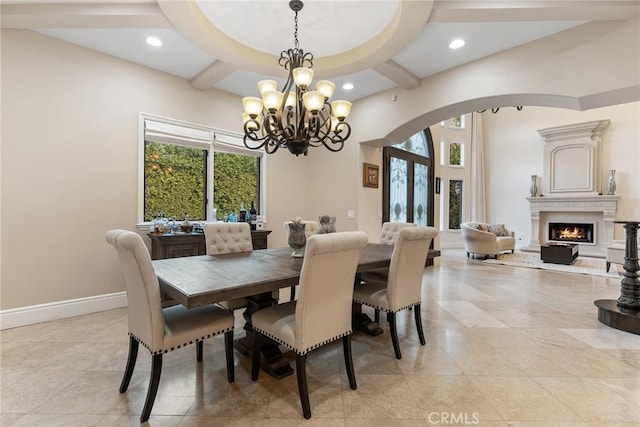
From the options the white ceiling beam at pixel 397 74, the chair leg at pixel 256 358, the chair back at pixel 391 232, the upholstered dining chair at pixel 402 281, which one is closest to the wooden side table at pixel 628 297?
the upholstered dining chair at pixel 402 281

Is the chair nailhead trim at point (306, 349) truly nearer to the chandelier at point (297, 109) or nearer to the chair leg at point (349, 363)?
the chair leg at point (349, 363)

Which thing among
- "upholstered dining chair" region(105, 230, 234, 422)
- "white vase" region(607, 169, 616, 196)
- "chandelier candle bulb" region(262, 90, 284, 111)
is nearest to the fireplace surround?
"white vase" region(607, 169, 616, 196)

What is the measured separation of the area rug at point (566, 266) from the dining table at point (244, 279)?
16.7 ft

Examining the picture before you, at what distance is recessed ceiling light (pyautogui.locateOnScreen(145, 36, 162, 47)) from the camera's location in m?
3.00

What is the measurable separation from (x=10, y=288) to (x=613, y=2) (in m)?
6.09

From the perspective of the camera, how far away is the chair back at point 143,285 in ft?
5.14

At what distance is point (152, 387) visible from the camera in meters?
1.60

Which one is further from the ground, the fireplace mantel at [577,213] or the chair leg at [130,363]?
the fireplace mantel at [577,213]

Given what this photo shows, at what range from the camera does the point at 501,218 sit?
9125 millimetres

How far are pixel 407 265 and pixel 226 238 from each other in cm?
187

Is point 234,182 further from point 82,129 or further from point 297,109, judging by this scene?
Result: point 297,109

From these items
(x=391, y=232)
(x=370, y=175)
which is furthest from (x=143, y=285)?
(x=370, y=175)

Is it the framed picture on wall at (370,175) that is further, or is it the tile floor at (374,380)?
the framed picture on wall at (370,175)
